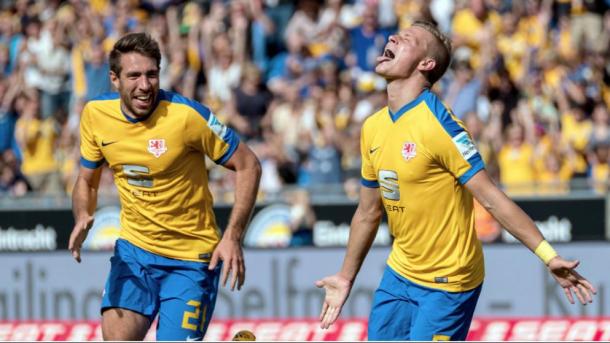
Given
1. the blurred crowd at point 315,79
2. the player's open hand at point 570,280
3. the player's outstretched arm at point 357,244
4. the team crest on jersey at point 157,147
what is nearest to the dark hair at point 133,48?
the team crest on jersey at point 157,147

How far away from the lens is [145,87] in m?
7.14

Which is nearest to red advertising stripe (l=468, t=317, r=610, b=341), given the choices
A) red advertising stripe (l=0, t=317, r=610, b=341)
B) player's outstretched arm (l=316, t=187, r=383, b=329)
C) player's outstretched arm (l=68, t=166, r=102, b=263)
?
red advertising stripe (l=0, t=317, r=610, b=341)

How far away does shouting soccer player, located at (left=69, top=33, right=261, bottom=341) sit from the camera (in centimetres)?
721

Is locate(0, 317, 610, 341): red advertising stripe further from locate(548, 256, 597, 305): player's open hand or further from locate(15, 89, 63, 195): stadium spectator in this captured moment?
locate(548, 256, 597, 305): player's open hand

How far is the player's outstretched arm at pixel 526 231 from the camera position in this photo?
595 centimetres

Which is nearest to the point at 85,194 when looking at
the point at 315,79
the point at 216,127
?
the point at 216,127

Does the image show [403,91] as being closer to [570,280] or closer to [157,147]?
[570,280]

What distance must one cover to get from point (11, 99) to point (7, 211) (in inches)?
152

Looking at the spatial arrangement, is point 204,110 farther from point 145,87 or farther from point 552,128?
A: point 552,128

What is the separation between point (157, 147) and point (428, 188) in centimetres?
179

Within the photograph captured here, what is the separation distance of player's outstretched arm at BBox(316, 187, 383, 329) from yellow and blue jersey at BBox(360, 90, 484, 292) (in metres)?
0.16

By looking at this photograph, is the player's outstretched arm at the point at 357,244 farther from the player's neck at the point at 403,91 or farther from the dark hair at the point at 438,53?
the dark hair at the point at 438,53

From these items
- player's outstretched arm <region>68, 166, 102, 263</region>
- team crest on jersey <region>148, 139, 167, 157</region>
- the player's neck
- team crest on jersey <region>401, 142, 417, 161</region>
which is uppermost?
the player's neck

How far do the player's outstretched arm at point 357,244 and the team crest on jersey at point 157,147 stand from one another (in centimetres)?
128
